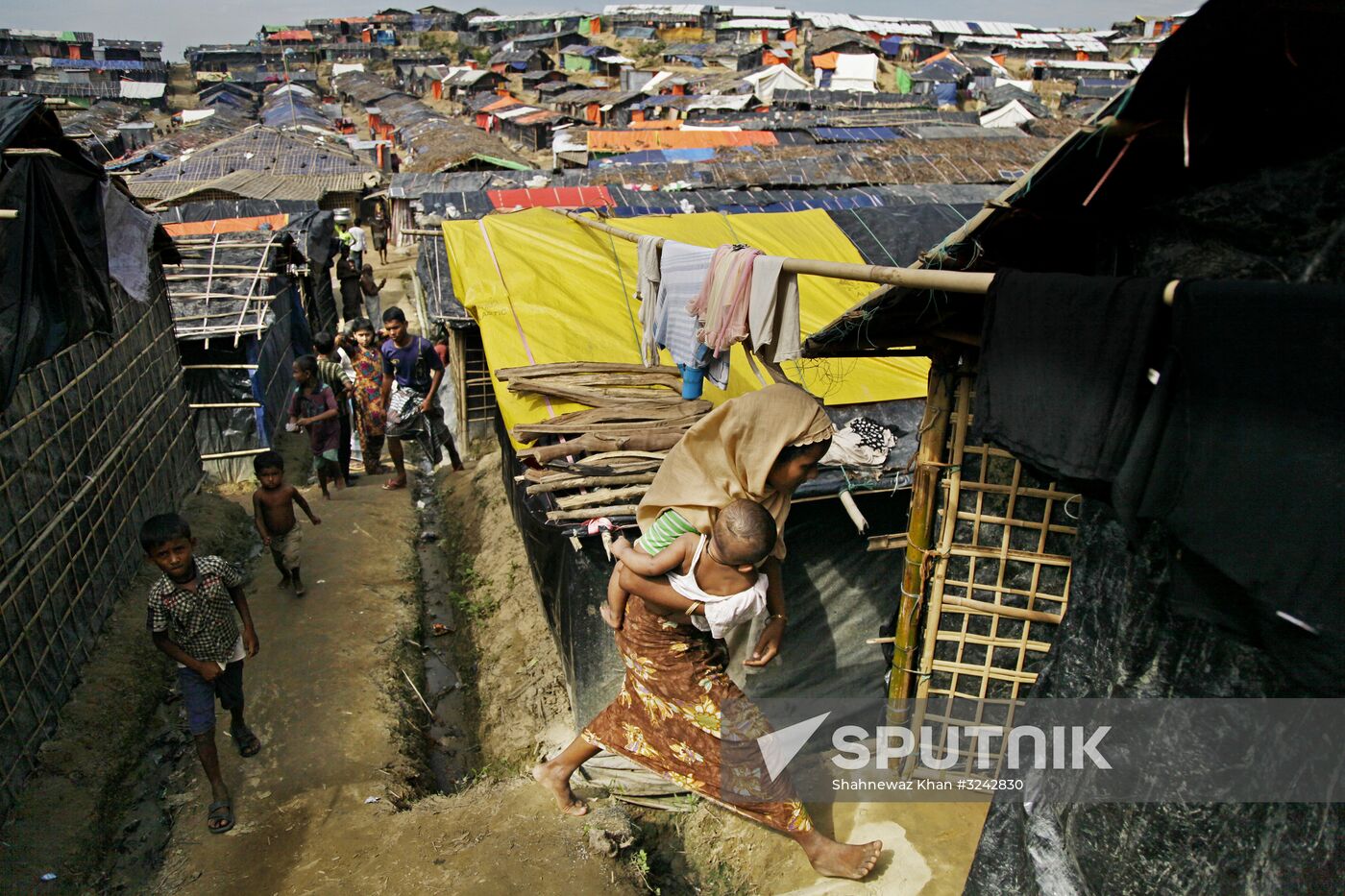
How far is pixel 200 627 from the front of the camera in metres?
4.33

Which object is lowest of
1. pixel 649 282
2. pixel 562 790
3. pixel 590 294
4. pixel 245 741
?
pixel 245 741

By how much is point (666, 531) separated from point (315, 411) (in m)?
5.69

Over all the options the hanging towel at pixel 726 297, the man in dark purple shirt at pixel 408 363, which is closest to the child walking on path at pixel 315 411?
the man in dark purple shirt at pixel 408 363

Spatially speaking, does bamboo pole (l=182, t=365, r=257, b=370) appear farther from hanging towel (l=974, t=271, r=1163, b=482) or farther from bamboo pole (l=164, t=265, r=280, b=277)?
hanging towel (l=974, t=271, r=1163, b=482)

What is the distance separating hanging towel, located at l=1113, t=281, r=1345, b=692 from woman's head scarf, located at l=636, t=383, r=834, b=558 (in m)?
1.56

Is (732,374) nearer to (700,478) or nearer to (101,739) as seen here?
(700,478)

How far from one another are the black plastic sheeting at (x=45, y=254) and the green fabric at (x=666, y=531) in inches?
148

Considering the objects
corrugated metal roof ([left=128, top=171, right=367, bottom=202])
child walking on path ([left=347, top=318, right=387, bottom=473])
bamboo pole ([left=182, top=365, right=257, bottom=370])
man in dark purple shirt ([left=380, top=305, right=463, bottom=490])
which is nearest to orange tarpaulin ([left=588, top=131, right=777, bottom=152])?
Result: corrugated metal roof ([left=128, top=171, right=367, bottom=202])

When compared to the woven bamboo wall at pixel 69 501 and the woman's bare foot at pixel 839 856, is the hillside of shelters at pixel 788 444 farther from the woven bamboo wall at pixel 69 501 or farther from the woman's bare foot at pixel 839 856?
the woman's bare foot at pixel 839 856

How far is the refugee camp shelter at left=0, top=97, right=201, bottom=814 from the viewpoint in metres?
4.86

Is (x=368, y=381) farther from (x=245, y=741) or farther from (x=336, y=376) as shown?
(x=245, y=741)

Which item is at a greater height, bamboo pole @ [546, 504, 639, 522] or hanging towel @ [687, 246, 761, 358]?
hanging towel @ [687, 246, 761, 358]

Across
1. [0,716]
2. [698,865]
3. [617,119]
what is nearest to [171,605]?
[0,716]

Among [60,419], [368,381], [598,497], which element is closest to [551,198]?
[368,381]
